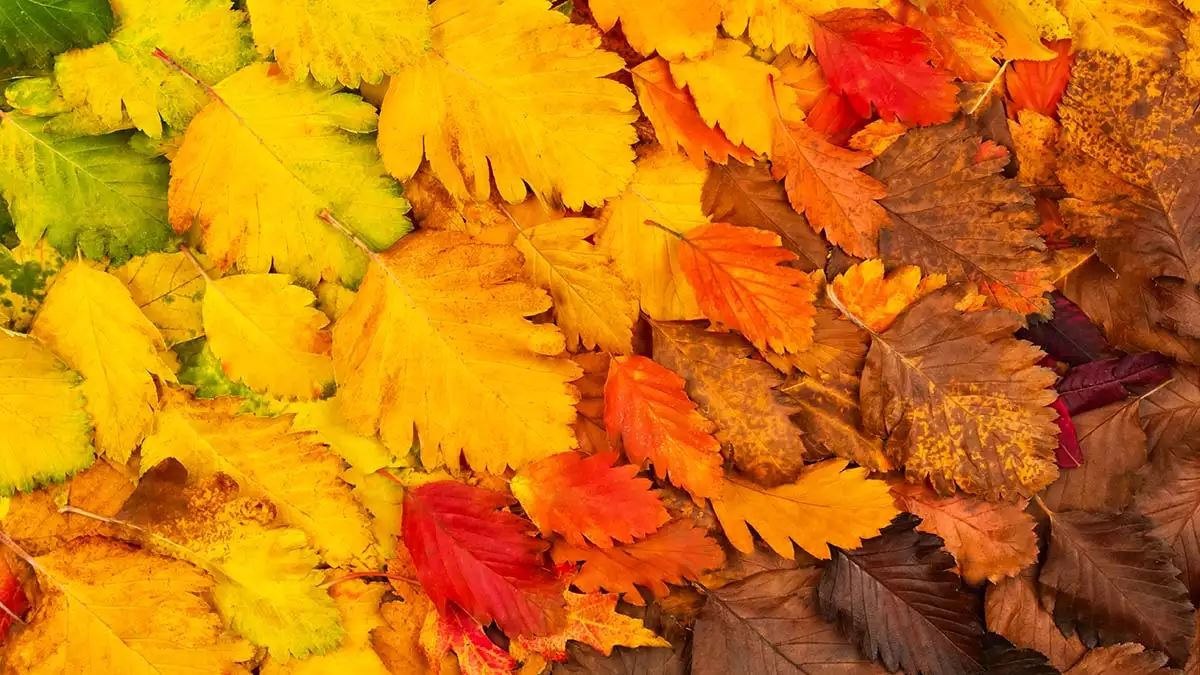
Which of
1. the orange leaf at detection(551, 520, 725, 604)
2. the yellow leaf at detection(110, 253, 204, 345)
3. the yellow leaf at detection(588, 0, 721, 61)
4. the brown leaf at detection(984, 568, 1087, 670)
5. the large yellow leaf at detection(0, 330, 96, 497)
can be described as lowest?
the brown leaf at detection(984, 568, 1087, 670)

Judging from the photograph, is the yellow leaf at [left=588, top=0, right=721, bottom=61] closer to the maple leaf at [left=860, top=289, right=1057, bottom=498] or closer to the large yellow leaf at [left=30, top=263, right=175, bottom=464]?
the maple leaf at [left=860, top=289, right=1057, bottom=498]

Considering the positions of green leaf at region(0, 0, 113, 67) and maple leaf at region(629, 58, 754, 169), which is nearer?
green leaf at region(0, 0, 113, 67)

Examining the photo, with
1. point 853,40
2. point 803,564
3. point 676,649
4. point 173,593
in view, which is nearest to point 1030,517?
point 803,564

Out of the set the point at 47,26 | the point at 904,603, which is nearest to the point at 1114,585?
the point at 904,603

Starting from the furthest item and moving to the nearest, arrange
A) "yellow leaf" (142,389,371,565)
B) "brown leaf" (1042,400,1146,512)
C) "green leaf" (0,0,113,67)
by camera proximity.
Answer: "brown leaf" (1042,400,1146,512), "yellow leaf" (142,389,371,565), "green leaf" (0,0,113,67)

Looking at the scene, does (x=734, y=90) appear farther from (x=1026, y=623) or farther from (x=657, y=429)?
(x=1026, y=623)

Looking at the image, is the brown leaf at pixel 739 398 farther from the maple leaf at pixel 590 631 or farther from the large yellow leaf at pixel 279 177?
the large yellow leaf at pixel 279 177

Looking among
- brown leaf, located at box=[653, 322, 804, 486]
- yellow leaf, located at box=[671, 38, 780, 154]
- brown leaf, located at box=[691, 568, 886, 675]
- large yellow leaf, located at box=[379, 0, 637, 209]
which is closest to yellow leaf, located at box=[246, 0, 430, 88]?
large yellow leaf, located at box=[379, 0, 637, 209]

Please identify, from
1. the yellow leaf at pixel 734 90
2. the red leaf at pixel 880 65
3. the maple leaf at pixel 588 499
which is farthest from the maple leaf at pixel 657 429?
the red leaf at pixel 880 65
